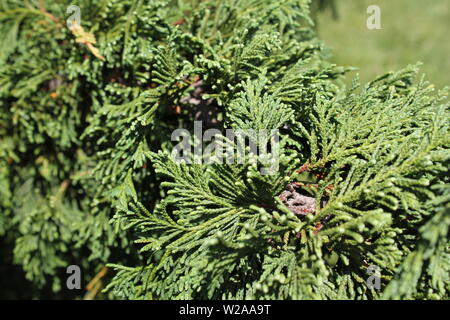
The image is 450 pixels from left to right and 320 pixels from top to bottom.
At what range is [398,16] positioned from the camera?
24.3 ft

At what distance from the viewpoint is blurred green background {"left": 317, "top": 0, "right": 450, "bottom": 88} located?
21.3 ft

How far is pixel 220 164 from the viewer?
1815 millimetres

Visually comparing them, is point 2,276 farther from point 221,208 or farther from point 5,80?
point 221,208

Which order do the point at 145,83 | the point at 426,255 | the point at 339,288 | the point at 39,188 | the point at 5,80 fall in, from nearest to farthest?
the point at 426,255
the point at 339,288
the point at 145,83
the point at 5,80
the point at 39,188

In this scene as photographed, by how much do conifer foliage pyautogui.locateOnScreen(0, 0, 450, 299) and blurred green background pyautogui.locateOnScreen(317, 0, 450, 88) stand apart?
4052 mm

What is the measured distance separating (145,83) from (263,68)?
2.62 ft

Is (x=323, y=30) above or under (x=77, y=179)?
above

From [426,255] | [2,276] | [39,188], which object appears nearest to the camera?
[426,255]

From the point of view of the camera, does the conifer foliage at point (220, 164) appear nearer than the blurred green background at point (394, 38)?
Yes

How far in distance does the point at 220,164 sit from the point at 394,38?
20.7 feet

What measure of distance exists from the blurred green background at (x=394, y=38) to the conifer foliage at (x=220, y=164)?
405 cm

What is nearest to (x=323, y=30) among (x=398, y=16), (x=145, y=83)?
(x=398, y=16)

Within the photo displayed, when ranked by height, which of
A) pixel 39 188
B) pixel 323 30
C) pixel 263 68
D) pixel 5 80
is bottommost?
pixel 39 188

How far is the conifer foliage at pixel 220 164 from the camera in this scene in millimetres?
1665
